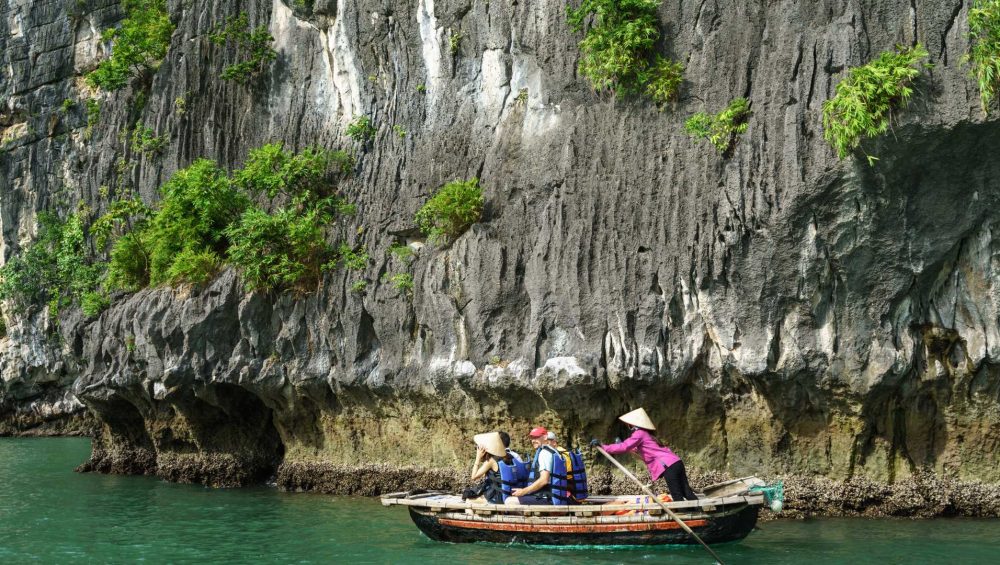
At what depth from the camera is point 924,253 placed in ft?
45.5

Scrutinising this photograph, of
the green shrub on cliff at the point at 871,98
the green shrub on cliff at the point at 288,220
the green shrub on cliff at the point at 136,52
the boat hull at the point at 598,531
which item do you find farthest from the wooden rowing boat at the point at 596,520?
the green shrub on cliff at the point at 136,52

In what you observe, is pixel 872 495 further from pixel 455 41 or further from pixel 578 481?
pixel 455 41

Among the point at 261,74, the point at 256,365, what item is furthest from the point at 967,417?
the point at 261,74

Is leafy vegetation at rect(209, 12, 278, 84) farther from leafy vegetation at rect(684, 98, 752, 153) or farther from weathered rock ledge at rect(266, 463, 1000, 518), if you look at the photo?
weathered rock ledge at rect(266, 463, 1000, 518)

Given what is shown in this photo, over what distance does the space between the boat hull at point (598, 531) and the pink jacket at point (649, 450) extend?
0.85 metres

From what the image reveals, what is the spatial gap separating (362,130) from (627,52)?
24.8ft

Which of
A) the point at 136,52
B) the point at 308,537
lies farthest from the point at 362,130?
the point at 308,537

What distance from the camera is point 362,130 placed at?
70.5 ft

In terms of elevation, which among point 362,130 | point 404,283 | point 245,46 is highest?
point 245,46

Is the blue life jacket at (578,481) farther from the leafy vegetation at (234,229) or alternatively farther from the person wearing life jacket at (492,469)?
the leafy vegetation at (234,229)

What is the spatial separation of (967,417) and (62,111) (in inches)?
1291

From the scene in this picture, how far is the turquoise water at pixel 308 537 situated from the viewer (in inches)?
487

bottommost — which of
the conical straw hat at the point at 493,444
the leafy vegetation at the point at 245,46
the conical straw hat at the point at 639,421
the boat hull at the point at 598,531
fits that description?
the boat hull at the point at 598,531

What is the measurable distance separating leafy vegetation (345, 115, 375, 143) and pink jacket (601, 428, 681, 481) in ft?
36.8
